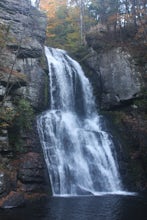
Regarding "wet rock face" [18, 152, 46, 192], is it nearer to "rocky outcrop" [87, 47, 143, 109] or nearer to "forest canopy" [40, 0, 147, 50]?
"rocky outcrop" [87, 47, 143, 109]

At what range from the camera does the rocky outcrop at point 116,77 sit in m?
25.8

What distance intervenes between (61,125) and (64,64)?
6.56 m

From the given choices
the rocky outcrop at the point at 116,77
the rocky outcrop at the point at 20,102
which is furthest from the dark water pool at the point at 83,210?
the rocky outcrop at the point at 116,77

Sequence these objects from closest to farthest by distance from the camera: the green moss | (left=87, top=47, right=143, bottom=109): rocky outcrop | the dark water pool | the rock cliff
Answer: the dark water pool, the green moss, the rock cliff, (left=87, top=47, right=143, bottom=109): rocky outcrop

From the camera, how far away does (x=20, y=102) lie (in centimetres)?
2002

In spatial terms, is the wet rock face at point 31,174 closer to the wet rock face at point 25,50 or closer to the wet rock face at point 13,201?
the wet rock face at point 13,201

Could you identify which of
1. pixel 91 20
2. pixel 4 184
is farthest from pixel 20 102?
pixel 91 20

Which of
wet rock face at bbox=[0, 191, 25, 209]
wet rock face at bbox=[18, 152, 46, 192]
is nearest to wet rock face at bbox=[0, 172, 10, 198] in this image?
wet rock face at bbox=[0, 191, 25, 209]

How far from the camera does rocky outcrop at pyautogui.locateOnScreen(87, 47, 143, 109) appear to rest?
25.8 metres

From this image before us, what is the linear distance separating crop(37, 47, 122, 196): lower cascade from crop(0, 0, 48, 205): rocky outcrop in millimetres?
788

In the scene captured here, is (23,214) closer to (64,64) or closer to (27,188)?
(27,188)

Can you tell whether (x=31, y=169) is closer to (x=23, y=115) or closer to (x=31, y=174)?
(x=31, y=174)

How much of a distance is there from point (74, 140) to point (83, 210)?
7446 mm

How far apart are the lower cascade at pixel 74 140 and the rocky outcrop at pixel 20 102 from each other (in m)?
0.79
